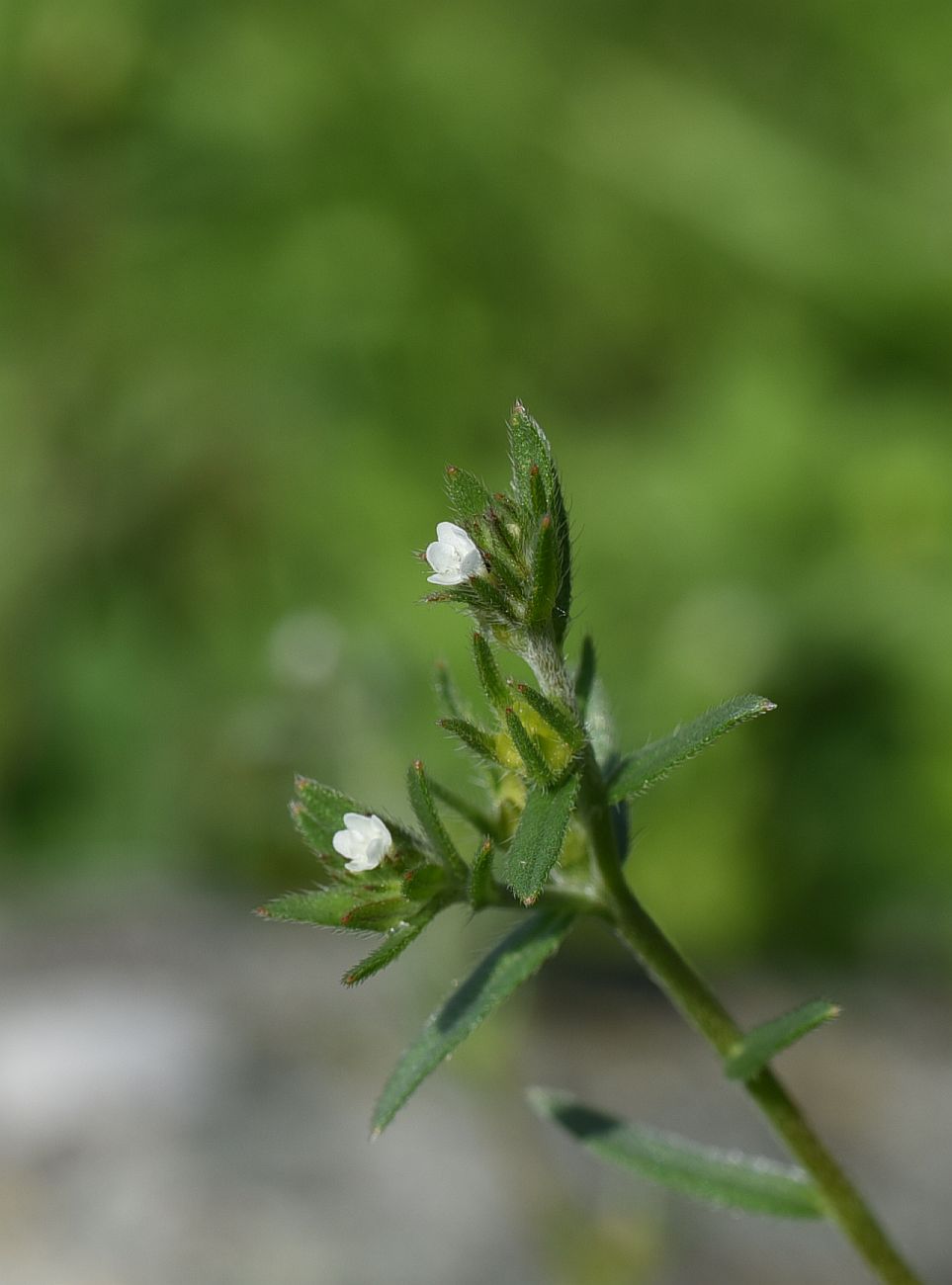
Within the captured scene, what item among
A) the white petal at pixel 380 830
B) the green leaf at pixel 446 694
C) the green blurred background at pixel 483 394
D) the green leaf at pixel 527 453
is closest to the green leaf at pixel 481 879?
the white petal at pixel 380 830

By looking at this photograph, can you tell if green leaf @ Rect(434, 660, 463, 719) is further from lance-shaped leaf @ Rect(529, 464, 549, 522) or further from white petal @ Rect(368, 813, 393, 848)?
lance-shaped leaf @ Rect(529, 464, 549, 522)

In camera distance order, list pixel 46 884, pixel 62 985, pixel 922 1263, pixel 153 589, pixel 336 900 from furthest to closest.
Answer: pixel 153 589
pixel 46 884
pixel 62 985
pixel 922 1263
pixel 336 900

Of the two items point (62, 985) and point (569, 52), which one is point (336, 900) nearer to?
point (62, 985)

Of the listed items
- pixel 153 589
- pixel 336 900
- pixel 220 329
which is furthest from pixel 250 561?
pixel 336 900

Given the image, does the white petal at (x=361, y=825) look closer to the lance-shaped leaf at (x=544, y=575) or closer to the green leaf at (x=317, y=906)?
the green leaf at (x=317, y=906)

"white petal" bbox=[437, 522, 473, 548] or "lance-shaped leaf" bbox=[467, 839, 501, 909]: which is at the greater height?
"white petal" bbox=[437, 522, 473, 548]

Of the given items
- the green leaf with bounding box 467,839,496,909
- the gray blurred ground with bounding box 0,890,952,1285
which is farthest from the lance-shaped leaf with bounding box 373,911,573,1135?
the gray blurred ground with bounding box 0,890,952,1285
